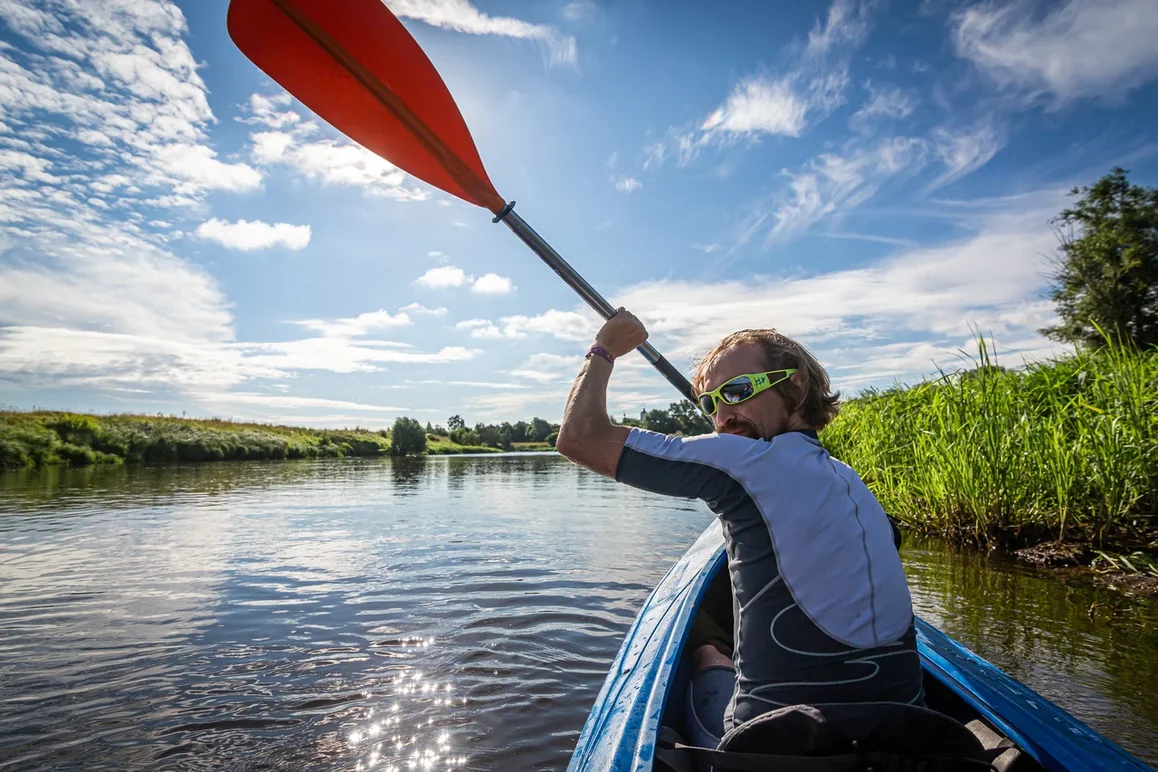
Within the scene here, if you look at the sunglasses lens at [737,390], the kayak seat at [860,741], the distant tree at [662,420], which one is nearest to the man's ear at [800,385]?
the sunglasses lens at [737,390]

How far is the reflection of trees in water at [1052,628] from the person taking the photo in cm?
335

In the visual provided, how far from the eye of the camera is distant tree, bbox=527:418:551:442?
274ft

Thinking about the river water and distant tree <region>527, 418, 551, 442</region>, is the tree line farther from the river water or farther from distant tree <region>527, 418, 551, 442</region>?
the river water

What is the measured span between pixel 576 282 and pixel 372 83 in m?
1.58

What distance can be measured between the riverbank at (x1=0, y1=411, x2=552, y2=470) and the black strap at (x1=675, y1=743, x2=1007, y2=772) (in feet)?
87.9

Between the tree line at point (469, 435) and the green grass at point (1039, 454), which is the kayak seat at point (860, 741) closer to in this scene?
the green grass at point (1039, 454)

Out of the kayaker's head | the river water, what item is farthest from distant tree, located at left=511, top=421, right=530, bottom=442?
the kayaker's head

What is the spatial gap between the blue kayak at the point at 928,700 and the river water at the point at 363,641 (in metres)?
0.82

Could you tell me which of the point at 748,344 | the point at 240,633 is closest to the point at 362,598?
the point at 240,633

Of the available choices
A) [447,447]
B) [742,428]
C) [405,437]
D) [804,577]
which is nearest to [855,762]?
[804,577]

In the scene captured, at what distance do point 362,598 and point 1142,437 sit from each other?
22.8 ft

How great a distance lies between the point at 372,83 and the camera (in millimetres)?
3293

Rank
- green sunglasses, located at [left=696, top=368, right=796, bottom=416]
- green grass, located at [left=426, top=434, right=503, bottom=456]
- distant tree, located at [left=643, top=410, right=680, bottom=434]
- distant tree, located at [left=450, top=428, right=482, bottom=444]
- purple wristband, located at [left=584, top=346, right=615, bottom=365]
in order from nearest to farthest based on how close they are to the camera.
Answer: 1. green sunglasses, located at [left=696, top=368, right=796, bottom=416]
2. purple wristband, located at [left=584, top=346, right=615, bottom=365]
3. distant tree, located at [left=643, top=410, right=680, bottom=434]
4. green grass, located at [left=426, top=434, right=503, bottom=456]
5. distant tree, located at [left=450, top=428, right=482, bottom=444]

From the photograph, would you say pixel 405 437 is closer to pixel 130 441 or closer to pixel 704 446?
pixel 130 441
